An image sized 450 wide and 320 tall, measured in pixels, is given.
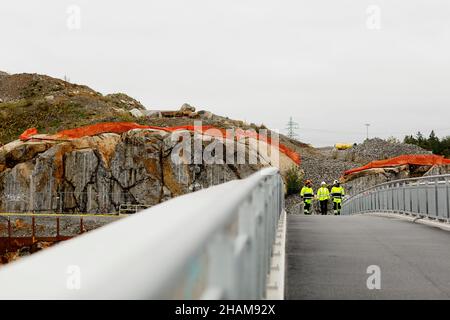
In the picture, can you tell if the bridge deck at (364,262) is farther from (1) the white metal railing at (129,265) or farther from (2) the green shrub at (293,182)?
(2) the green shrub at (293,182)

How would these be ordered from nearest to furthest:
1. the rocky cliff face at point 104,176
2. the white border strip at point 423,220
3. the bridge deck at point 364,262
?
1. the bridge deck at point 364,262
2. the white border strip at point 423,220
3. the rocky cliff face at point 104,176

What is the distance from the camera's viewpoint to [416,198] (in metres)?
20.4

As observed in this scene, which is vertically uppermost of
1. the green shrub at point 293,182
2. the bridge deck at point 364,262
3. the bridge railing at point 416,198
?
the green shrub at point 293,182

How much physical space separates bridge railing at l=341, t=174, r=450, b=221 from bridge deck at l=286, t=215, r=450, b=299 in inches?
53.7

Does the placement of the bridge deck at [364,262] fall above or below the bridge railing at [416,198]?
below

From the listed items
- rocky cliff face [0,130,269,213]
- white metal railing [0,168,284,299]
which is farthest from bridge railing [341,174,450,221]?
white metal railing [0,168,284,299]

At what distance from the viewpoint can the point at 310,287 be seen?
26.9 feet

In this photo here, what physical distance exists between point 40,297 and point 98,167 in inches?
1668

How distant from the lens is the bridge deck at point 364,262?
7973mm

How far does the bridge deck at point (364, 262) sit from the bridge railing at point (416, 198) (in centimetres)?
136

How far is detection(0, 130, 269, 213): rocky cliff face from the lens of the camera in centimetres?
4241

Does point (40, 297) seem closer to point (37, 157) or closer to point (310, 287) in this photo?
point (310, 287)

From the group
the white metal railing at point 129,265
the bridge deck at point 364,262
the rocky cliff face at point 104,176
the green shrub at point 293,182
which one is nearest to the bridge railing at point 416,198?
the bridge deck at point 364,262
